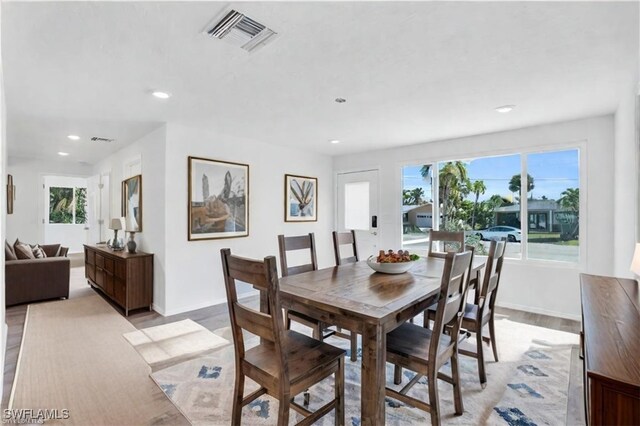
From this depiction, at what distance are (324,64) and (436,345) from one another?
1.96 meters

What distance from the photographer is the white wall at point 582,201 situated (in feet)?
11.5

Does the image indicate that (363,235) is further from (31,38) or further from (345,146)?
(31,38)

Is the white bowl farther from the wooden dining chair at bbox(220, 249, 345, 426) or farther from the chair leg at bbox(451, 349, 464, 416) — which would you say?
the wooden dining chair at bbox(220, 249, 345, 426)

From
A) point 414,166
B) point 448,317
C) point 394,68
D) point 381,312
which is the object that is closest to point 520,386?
point 448,317

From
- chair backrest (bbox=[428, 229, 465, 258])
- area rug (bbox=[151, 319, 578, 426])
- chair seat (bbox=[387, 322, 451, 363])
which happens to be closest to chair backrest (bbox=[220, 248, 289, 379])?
area rug (bbox=[151, 319, 578, 426])

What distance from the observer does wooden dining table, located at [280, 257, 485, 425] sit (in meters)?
1.55

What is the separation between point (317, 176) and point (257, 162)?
4.47 ft

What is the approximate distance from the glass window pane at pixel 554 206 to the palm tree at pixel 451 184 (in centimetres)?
81

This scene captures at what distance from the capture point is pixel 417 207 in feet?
16.5

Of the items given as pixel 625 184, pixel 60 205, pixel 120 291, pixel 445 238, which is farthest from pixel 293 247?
pixel 60 205

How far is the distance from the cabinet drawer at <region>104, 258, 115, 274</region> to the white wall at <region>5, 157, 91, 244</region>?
12.9ft

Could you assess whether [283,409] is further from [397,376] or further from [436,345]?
[397,376]

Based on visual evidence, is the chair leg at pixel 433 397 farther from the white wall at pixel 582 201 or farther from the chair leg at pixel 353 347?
the white wall at pixel 582 201

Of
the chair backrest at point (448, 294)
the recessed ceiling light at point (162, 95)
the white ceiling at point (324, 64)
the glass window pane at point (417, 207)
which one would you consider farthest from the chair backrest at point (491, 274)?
the recessed ceiling light at point (162, 95)
